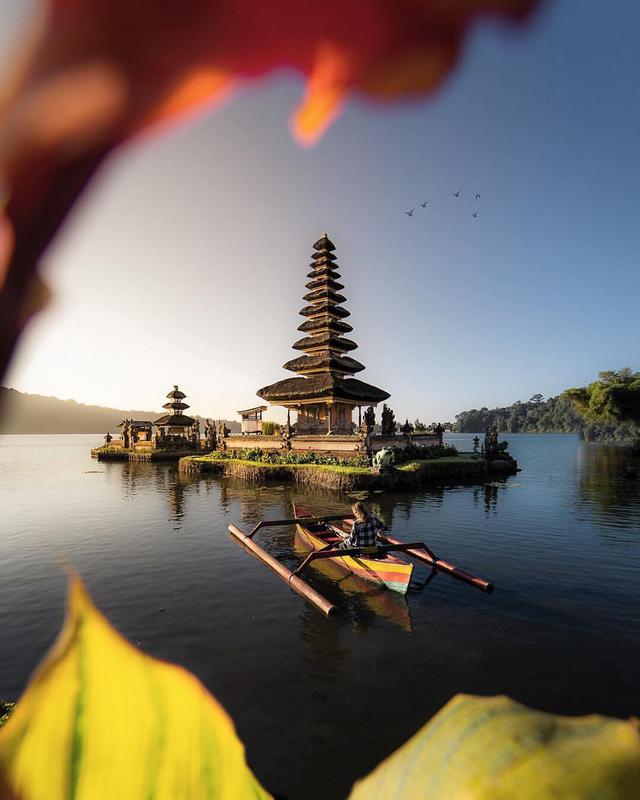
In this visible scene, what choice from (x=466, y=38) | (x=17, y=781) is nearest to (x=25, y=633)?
(x=17, y=781)

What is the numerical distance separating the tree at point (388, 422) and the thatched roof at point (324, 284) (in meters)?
17.7

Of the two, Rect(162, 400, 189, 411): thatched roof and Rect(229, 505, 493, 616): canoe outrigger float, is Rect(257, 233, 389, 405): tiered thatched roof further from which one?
Rect(162, 400, 189, 411): thatched roof

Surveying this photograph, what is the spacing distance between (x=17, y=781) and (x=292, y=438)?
113 ft

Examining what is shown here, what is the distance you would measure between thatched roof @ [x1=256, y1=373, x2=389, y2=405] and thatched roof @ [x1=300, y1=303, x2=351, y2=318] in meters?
7.89

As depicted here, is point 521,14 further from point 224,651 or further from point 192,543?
point 192,543

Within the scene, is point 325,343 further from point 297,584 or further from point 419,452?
point 297,584

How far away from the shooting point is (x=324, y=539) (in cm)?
1324

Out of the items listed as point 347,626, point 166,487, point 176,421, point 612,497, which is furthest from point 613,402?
point 176,421

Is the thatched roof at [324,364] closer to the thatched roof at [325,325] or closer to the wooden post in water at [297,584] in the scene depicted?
the thatched roof at [325,325]

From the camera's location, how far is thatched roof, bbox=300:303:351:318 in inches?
1732

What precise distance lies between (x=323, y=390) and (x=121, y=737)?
34.4 metres

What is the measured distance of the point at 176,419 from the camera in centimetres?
6338

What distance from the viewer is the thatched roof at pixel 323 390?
116ft

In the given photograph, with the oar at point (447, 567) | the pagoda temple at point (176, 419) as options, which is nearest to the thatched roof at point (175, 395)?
the pagoda temple at point (176, 419)
